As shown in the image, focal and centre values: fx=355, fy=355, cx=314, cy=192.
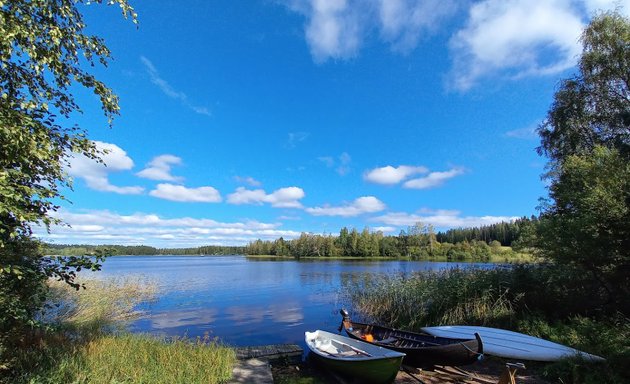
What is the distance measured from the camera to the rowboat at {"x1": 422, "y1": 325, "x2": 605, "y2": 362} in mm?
8438

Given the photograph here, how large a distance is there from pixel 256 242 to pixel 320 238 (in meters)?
45.1

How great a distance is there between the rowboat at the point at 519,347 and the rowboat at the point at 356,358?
9.54ft

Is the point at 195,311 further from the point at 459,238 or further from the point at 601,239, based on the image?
the point at 459,238

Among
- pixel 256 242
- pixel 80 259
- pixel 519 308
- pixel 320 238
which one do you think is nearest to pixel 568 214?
pixel 519 308

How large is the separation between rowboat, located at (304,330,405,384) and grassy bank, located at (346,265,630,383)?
358cm

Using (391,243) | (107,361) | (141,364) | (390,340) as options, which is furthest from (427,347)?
(391,243)

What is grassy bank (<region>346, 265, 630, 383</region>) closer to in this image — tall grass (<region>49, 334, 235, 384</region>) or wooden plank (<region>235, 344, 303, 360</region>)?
Result: wooden plank (<region>235, 344, 303, 360</region>)

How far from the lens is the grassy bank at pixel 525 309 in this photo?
792 centimetres

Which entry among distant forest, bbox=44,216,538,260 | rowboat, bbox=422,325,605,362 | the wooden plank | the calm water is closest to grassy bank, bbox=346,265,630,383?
rowboat, bbox=422,325,605,362

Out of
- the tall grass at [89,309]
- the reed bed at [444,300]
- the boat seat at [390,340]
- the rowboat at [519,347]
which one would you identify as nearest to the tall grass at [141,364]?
the boat seat at [390,340]

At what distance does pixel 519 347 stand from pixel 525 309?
151 inches

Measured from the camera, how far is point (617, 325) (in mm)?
9633

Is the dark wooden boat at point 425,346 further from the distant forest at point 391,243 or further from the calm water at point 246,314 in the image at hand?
the distant forest at point 391,243

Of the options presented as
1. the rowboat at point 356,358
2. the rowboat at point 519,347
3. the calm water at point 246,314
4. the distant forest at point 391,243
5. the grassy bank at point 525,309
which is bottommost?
the calm water at point 246,314
